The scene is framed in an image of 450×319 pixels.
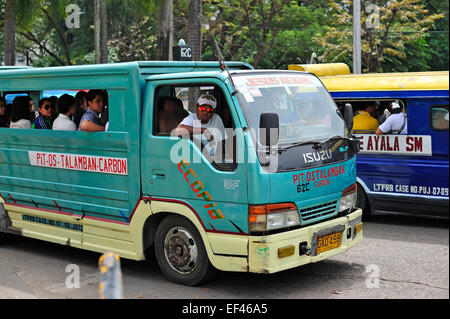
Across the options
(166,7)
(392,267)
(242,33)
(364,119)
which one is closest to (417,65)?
(242,33)

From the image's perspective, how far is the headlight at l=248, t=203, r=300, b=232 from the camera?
5.62 metres

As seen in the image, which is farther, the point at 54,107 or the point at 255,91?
the point at 54,107

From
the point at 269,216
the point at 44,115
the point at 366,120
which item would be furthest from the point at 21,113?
the point at 366,120

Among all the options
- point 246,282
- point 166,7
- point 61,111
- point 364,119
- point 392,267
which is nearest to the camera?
point 246,282

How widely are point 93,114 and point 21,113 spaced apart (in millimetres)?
1559

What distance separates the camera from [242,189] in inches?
223

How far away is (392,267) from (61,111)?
417cm

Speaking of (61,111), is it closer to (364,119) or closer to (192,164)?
(192,164)

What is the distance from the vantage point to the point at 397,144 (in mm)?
8906

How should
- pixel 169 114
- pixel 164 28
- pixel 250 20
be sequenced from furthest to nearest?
pixel 250 20 < pixel 164 28 < pixel 169 114

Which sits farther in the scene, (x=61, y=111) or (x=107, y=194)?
(x=61, y=111)

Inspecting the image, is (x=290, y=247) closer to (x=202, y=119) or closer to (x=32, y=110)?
(x=202, y=119)

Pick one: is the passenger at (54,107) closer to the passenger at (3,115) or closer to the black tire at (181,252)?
the passenger at (3,115)

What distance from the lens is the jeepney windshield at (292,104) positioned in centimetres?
596
